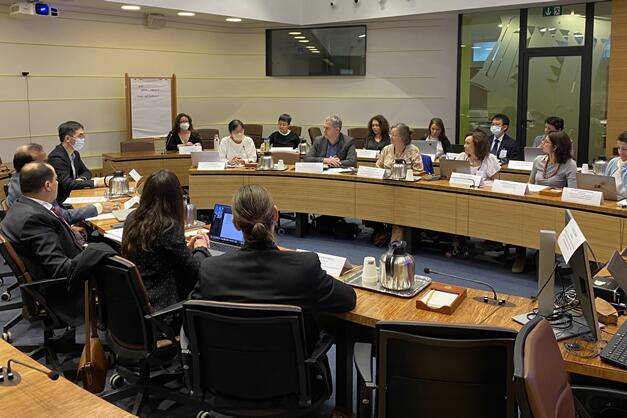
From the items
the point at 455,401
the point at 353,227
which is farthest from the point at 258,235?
the point at 353,227

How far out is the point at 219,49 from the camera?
36.9 feet

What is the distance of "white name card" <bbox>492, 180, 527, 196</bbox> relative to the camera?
17.1 ft

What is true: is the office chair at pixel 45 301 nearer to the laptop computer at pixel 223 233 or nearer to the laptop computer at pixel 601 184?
the laptop computer at pixel 223 233

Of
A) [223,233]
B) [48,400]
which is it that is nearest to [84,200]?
[223,233]

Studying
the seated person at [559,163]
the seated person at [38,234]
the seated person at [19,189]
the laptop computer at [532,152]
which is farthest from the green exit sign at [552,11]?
the seated person at [38,234]

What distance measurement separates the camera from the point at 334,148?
23.4ft

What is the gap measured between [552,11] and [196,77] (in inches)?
228

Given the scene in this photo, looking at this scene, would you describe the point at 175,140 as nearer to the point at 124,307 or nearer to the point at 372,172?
the point at 372,172

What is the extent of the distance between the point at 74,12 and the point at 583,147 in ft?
24.6

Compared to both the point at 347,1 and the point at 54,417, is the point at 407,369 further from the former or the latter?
the point at 347,1

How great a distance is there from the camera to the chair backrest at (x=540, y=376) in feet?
5.11

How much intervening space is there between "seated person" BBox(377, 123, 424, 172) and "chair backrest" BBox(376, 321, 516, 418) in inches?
170

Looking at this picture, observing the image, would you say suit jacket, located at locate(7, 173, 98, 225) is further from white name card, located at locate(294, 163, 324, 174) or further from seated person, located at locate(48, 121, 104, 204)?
white name card, located at locate(294, 163, 324, 174)

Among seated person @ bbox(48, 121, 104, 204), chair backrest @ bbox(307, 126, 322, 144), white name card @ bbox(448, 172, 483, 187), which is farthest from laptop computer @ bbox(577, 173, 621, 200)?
chair backrest @ bbox(307, 126, 322, 144)
